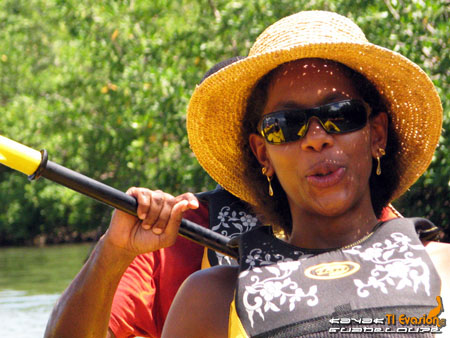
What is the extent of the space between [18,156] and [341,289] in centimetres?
76

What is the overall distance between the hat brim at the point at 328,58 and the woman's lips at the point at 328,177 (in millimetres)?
291

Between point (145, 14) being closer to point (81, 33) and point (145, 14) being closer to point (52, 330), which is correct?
point (81, 33)

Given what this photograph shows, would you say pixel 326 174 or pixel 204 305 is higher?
pixel 326 174

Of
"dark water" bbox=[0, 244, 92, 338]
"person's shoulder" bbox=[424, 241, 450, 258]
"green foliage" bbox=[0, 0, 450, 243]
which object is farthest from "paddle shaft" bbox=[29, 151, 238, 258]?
"dark water" bbox=[0, 244, 92, 338]

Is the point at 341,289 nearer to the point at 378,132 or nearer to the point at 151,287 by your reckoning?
the point at 378,132

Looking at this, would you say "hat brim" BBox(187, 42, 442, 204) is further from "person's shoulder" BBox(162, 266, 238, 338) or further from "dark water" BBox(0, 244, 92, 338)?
"dark water" BBox(0, 244, 92, 338)

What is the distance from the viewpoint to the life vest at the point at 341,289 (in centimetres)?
167

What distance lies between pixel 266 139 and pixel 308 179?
0.16 m

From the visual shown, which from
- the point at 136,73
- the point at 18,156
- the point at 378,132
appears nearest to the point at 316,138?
the point at 378,132

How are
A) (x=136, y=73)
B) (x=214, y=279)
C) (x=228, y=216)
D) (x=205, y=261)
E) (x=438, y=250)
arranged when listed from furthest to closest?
1. (x=136, y=73)
2. (x=228, y=216)
3. (x=205, y=261)
4. (x=214, y=279)
5. (x=438, y=250)

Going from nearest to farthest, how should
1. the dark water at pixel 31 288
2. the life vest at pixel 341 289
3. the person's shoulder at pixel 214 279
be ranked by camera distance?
1. the life vest at pixel 341 289
2. the person's shoulder at pixel 214 279
3. the dark water at pixel 31 288

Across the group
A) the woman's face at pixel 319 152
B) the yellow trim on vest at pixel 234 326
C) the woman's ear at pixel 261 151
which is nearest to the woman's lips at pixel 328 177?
the woman's face at pixel 319 152

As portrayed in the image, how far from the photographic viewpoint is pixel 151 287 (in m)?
2.92

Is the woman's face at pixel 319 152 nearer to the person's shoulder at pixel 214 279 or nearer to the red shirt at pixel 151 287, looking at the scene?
the person's shoulder at pixel 214 279
